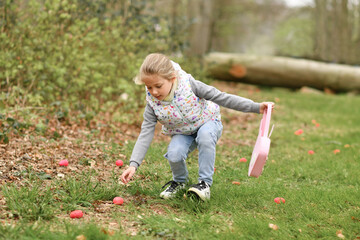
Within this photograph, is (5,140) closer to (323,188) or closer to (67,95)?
(67,95)

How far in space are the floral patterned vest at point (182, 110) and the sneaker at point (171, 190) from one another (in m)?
0.48

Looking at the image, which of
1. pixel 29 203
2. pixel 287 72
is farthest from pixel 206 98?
pixel 287 72

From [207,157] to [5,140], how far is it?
87.6 inches

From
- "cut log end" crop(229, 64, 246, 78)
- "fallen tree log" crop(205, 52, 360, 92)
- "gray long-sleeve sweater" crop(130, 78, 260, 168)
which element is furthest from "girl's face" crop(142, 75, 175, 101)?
"cut log end" crop(229, 64, 246, 78)

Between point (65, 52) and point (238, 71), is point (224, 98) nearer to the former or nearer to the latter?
point (65, 52)

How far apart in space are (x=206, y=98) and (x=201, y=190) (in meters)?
0.75

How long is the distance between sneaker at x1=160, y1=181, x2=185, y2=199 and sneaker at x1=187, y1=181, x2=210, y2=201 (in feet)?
0.67

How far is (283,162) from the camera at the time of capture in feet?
16.2

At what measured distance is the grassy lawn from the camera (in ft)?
8.89

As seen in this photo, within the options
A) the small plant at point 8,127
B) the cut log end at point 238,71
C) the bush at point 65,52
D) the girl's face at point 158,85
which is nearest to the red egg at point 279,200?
the girl's face at point 158,85

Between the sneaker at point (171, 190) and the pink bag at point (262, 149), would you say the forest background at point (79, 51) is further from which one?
the pink bag at point (262, 149)

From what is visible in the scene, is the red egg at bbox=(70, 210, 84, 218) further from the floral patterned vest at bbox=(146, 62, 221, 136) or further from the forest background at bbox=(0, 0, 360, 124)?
the forest background at bbox=(0, 0, 360, 124)

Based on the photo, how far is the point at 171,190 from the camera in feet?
11.4

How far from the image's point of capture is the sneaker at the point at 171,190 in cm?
339
